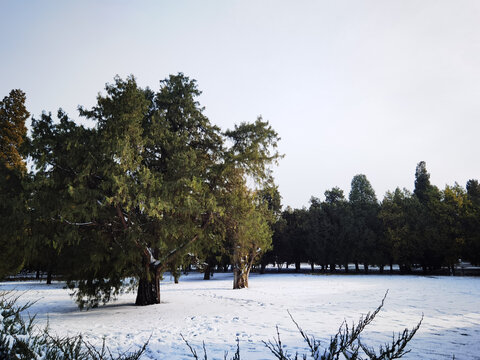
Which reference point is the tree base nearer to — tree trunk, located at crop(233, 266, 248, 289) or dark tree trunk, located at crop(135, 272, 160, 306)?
dark tree trunk, located at crop(135, 272, 160, 306)

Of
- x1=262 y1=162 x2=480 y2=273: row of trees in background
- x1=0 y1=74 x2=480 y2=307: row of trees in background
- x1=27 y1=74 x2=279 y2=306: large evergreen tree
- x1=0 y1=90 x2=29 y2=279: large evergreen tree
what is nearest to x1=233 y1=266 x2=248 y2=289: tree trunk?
x1=0 y1=74 x2=480 y2=307: row of trees in background

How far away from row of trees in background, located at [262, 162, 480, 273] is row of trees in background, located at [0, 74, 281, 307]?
101ft

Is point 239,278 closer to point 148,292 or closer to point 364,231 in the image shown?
point 148,292

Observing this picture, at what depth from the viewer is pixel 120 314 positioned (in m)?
11.1

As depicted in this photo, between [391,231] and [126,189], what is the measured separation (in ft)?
121

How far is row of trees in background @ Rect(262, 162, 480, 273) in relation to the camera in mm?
33031

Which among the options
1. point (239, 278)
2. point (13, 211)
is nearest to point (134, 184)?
point (13, 211)

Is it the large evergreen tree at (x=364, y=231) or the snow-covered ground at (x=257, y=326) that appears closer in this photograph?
the snow-covered ground at (x=257, y=326)

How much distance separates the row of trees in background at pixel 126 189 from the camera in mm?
10039

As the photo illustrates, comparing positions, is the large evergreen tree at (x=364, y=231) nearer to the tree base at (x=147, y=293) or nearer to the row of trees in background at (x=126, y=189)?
the row of trees in background at (x=126, y=189)

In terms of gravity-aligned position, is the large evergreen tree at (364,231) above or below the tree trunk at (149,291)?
above

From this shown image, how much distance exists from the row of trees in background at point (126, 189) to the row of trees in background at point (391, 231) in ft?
101

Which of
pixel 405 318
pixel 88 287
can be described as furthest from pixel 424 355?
pixel 88 287

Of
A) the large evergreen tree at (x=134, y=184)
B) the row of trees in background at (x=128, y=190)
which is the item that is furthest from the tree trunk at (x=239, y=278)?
the large evergreen tree at (x=134, y=184)
